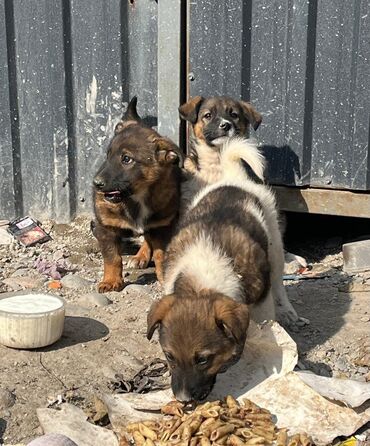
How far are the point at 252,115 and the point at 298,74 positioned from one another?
0.53 metres

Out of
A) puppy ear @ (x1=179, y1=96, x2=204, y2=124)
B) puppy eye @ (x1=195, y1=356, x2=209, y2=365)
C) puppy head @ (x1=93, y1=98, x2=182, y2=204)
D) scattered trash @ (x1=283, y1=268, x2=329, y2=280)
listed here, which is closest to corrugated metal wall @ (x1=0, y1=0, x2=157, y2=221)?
puppy ear @ (x1=179, y1=96, x2=204, y2=124)

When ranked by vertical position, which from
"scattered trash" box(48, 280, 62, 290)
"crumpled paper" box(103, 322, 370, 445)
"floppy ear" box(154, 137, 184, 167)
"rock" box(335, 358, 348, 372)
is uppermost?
"floppy ear" box(154, 137, 184, 167)

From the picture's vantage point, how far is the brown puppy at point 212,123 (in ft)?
22.1

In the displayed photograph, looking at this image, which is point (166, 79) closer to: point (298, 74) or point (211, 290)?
point (298, 74)

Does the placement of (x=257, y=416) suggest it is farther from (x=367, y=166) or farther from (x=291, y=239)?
(x=291, y=239)

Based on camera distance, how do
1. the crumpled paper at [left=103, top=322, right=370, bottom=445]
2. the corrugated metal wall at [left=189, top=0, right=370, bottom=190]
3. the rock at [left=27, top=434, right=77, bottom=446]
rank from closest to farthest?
the rock at [left=27, top=434, right=77, bottom=446], the crumpled paper at [left=103, top=322, right=370, bottom=445], the corrugated metal wall at [left=189, top=0, right=370, bottom=190]

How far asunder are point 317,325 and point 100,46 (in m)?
3.40

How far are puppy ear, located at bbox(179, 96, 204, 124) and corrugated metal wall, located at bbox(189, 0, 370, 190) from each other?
0.23m

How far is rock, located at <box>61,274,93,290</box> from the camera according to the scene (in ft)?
19.9

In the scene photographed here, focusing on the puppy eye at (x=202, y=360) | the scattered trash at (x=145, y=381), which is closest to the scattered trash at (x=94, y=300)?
the scattered trash at (x=145, y=381)

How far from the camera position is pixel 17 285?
20.0 feet

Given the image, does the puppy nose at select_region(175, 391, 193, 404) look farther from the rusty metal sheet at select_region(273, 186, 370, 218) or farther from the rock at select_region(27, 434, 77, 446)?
the rusty metal sheet at select_region(273, 186, 370, 218)

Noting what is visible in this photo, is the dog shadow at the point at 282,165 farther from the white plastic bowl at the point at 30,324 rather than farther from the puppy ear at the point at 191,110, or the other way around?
the white plastic bowl at the point at 30,324

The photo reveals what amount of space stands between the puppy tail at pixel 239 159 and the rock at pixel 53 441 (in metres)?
2.69
